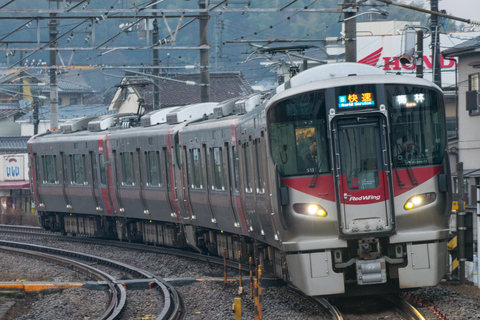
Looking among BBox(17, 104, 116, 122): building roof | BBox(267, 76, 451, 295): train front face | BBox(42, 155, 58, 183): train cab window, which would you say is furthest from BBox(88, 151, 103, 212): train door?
BBox(17, 104, 116, 122): building roof

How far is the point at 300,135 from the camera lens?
10.7 metres

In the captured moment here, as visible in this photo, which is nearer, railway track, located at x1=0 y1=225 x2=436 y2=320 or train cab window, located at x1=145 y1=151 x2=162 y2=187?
railway track, located at x1=0 y1=225 x2=436 y2=320

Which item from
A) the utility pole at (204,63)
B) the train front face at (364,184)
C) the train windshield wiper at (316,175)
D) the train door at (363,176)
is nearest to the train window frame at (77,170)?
the utility pole at (204,63)

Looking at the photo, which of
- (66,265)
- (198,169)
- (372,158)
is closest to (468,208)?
(198,169)

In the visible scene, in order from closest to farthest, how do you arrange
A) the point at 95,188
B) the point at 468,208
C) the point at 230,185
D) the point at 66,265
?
the point at 230,185, the point at 66,265, the point at 468,208, the point at 95,188

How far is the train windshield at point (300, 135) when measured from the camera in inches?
419

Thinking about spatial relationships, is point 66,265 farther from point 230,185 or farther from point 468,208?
point 468,208

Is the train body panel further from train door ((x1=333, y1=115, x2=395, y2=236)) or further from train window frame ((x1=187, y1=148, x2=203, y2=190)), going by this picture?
train window frame ((x1=187, y1=148, x2=203, y2=190))

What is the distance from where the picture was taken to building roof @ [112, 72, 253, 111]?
170 feet

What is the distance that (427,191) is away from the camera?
10.6 metres

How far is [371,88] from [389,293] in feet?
8.41

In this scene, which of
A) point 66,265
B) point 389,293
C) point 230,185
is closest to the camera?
point 389,293

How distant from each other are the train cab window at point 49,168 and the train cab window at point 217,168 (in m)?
9.90

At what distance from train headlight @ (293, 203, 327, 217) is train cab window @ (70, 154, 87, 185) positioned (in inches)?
538
